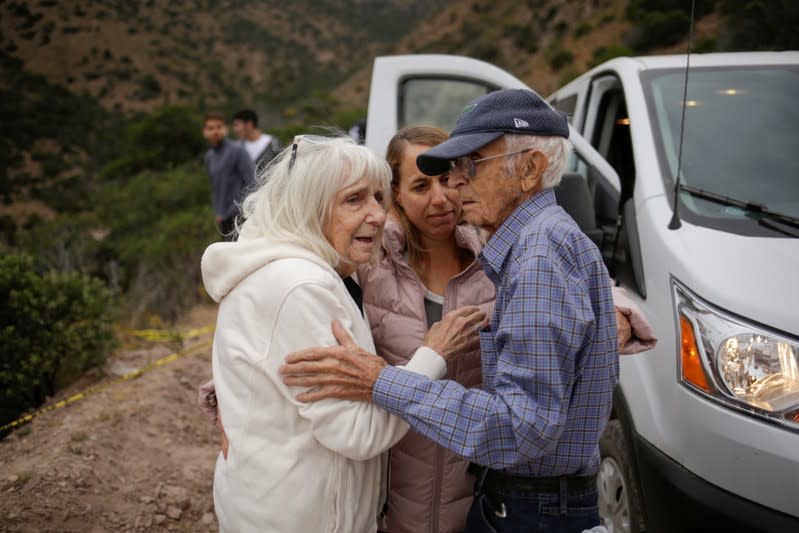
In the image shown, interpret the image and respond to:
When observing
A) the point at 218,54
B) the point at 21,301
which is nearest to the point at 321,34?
the point at 218,54

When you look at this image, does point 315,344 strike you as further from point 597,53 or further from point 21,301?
point 597,53

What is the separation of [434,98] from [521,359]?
2777 mm

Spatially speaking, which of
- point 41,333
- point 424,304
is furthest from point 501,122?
point 41,333

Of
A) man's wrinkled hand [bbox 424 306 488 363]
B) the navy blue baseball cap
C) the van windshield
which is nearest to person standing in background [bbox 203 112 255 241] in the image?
the van windshield

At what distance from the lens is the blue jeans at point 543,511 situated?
148 centimetres

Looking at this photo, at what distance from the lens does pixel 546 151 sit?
1.45 metres

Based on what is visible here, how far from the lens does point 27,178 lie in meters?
23.6

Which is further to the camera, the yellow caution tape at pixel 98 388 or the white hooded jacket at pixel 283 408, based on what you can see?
the yellow caution tape at pixel 98 388

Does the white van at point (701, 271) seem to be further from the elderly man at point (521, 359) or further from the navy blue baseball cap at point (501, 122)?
the navy blue baseball cap at point (501, 122)

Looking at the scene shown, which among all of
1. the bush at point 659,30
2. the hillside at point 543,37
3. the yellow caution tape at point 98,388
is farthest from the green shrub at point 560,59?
the yellow caution tape at point 98,388

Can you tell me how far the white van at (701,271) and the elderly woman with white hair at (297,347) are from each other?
2.67 ft

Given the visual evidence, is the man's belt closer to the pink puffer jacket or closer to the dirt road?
the pink puffer jacket

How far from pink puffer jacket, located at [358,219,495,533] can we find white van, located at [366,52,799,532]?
698 mm

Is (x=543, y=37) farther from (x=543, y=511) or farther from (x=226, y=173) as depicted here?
(x=543, y=511)
